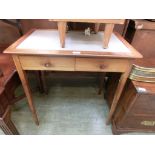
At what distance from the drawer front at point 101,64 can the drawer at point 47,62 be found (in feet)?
0.15

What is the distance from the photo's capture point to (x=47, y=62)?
736 mm

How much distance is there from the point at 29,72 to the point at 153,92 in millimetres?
1219

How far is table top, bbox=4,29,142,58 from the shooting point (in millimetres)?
691

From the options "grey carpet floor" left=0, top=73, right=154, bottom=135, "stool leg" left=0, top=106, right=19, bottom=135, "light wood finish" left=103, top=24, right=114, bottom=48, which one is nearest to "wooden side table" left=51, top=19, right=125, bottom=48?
"light wood finish" left=103, top=24, right=114, bottom=48

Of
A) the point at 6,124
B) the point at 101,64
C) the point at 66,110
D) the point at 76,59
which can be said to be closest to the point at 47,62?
the point at 76,59

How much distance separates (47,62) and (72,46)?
17 centimetres

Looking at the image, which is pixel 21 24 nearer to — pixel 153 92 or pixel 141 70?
pixel 141 70

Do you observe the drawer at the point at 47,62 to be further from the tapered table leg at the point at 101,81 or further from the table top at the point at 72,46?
the tapered table leg at the point at 101,81

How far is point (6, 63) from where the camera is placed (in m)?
0.98

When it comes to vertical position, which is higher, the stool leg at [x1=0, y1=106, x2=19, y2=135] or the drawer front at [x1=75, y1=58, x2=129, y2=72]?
the drawer front at [x1=75, y1=58, x2=129, y2=72]

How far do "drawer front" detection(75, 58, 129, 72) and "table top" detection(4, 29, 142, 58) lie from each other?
0.05 meters

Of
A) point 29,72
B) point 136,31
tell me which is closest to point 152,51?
point 136,31

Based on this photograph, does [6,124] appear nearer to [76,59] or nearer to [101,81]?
[76,59]

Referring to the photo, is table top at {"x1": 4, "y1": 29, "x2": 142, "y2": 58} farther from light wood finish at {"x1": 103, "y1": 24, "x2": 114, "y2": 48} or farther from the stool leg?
the stool leg
